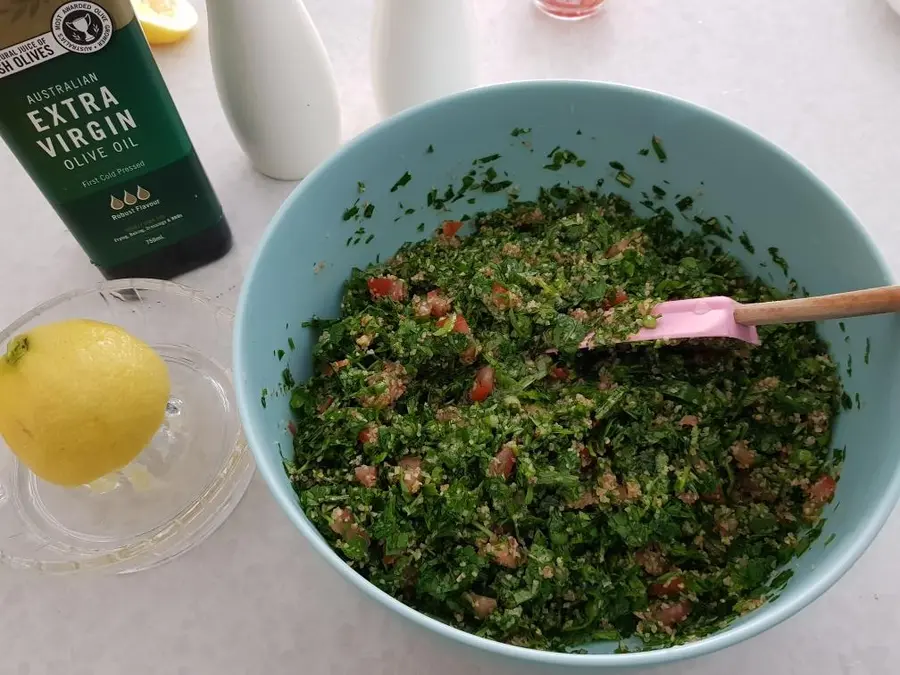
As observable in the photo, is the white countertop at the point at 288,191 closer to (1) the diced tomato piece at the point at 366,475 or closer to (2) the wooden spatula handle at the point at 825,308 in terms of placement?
(1) the diced tomato piece at the point at 366,475

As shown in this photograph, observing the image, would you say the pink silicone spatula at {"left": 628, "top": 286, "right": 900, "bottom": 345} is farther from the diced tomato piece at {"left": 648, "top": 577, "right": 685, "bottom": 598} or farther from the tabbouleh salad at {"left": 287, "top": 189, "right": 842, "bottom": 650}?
the diced tomato piece at {"left": 648, "top": 577, "right": 685, "bottom": 598}

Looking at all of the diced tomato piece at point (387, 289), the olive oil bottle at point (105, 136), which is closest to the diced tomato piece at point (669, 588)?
the diced tomato piece at point (387, 289)

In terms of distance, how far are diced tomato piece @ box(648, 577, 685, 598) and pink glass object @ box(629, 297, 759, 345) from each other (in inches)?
14.6

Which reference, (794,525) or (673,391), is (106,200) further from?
(794,525)

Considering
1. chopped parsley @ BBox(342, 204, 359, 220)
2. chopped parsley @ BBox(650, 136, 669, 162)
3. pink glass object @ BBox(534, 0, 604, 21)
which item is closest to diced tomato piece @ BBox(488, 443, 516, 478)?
chopped parsley @ BBox(342, 204, 359, 220)

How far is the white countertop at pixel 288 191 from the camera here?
117 centimetres

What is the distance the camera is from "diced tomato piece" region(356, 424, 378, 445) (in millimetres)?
1144

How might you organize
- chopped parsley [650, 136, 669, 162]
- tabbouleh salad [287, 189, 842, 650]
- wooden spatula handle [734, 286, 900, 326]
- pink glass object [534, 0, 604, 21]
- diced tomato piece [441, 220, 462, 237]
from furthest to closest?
1. pink glass object [534, 0, 604, 21]
2. diced tomato piece [441, 220, 462, 237]
3. chopped parsley [650, 136, 669, 162]
4. tabbouleh salad [287, 189, 842, 650]
5. wooden spatula handle [734, 286, 900, 326]

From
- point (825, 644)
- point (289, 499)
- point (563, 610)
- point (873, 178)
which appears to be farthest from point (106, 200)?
point (873, 178)

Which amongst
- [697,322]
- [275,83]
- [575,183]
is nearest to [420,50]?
[275,83]

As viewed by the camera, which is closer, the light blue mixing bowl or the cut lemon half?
the light blue mixing bowl

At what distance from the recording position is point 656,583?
3.52 ft

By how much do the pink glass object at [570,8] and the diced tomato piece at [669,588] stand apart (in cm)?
141

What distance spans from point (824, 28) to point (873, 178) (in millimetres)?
481
